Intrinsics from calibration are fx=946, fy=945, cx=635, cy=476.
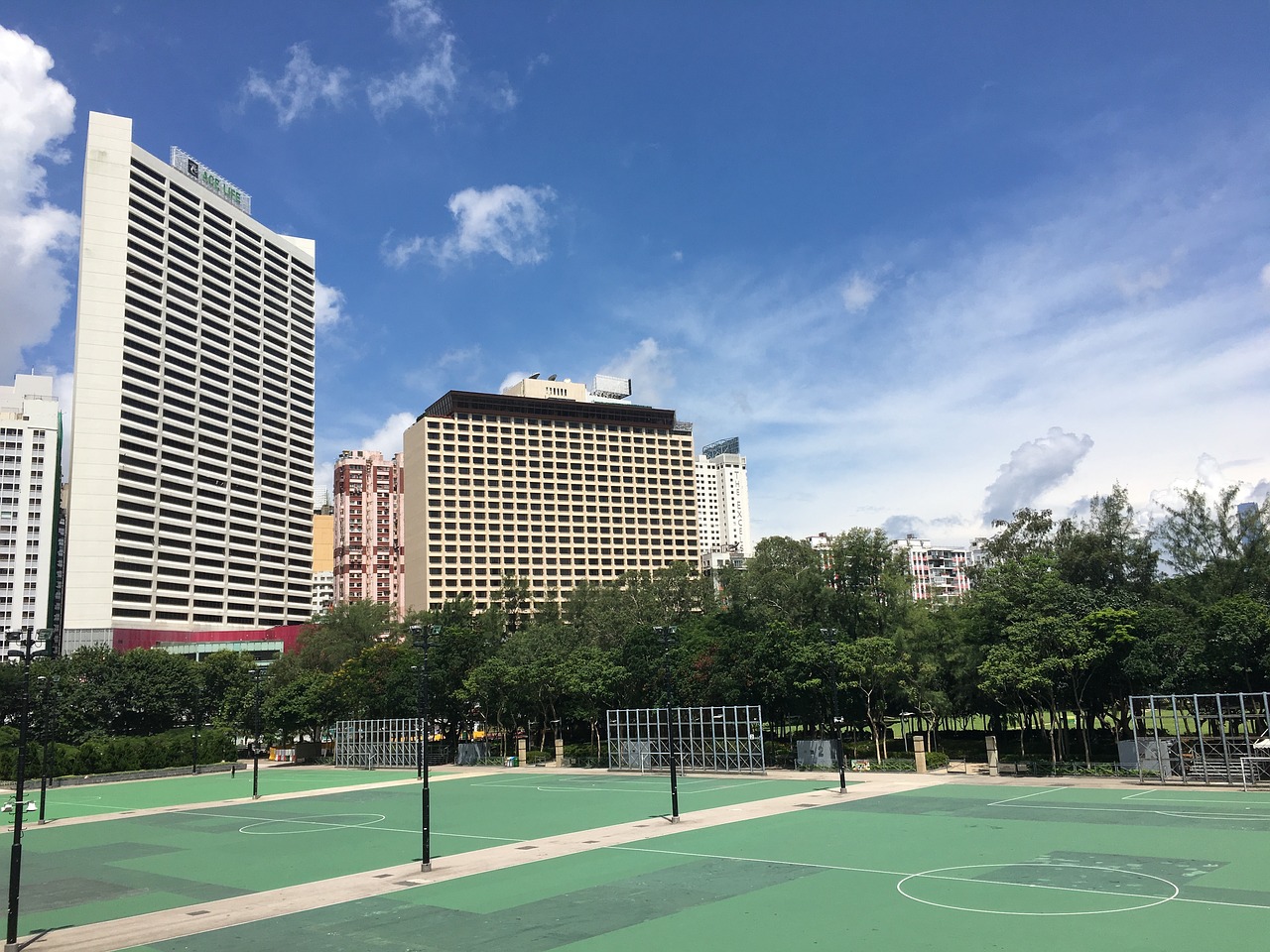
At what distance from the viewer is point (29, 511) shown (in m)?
152

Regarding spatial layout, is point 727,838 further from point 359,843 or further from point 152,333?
point 152,333

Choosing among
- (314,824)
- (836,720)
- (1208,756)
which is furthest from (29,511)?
(1208,756)

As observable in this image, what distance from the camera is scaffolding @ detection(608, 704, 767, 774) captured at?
53125mm

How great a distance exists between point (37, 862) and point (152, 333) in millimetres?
122671

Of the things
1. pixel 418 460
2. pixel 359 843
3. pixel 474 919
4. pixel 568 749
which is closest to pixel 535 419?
pixel 418 460

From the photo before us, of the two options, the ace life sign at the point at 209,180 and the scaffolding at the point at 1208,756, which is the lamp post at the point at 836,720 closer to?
the scaffolding at the point at 1208,756

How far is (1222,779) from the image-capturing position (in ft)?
124

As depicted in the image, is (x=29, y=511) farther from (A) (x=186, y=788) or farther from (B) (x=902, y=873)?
(B) (x=902, y=873)

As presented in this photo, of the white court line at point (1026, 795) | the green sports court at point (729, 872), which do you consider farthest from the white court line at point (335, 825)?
the white court line at point (1026, 795)

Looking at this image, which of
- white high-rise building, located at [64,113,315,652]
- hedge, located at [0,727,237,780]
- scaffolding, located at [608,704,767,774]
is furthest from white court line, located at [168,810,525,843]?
white high-rise building, located at [64,113,315,652]

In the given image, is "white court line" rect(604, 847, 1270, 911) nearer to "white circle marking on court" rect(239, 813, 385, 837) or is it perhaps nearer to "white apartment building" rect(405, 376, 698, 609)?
"white circle marking on court" rect(239, 813, 385, 837)

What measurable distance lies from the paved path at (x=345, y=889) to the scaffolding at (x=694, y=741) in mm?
17064

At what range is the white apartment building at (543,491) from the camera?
17550 cm

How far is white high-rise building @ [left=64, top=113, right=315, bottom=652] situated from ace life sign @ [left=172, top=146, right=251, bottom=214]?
0.24m
